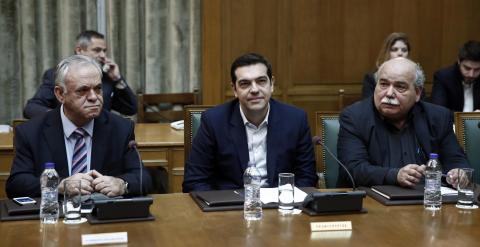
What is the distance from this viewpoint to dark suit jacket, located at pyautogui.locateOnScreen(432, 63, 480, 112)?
573 cm

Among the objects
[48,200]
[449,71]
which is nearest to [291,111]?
[48,200]

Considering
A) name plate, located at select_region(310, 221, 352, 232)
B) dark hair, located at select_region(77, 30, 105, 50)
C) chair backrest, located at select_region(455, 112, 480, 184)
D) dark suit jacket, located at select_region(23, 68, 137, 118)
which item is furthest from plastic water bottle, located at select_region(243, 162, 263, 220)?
dark hair, located at select_region(77, 30, 105, 50)

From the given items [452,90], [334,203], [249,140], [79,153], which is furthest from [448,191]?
[452,90]

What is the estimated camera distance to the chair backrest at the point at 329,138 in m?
3.79

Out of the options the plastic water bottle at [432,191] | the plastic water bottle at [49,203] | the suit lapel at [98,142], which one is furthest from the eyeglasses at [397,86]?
the plastic water bottle at [49,203]

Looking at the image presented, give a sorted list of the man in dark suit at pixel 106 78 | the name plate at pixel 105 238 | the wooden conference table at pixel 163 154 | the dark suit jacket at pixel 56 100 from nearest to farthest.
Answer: the name plate at pixel 105 238
the wooden conference table at pixel 163 154
the dark suit jacket at pixel 56 100
the man in dark suit at pixel 106 78

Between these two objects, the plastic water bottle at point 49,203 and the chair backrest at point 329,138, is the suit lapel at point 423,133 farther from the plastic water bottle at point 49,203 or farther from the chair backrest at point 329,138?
the plastic water bottle at point 49,203

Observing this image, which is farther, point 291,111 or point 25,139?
point 291,111

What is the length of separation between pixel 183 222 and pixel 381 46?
14.4 ft

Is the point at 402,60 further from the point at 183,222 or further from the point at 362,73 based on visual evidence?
the point at 362,73

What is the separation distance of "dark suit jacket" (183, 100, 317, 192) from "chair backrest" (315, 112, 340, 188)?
17 cm

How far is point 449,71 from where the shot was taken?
5.77 metres

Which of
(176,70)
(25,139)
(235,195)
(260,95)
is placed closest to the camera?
(235,195)

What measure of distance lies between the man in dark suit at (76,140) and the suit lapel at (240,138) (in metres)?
0.47
